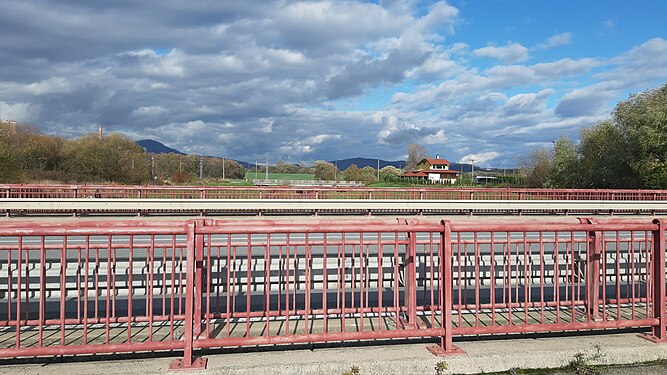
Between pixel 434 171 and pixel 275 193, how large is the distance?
108395 millimetres

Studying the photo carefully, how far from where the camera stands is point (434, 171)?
5103 inches

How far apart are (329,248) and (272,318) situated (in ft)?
12.5

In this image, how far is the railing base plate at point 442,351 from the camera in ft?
16.7

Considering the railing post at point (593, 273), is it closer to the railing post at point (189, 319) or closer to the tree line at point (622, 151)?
the railing post at point (189, 319)

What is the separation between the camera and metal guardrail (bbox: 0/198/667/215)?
800 inches

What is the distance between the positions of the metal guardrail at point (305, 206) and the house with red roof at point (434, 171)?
9847 cm

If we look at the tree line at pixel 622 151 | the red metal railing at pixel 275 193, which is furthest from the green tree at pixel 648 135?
the red metal railing at pixel 275 193

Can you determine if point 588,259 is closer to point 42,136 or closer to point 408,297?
point 408,297

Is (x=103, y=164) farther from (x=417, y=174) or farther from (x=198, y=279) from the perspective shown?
(x=417, y=174)

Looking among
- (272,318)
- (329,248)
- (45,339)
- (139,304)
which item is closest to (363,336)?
(272,318)

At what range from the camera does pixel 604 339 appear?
5633mm

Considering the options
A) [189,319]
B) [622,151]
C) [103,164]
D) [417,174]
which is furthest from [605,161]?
[417,174]

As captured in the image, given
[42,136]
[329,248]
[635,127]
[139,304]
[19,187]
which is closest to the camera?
[139,304]

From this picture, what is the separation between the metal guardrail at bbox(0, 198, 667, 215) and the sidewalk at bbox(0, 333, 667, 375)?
17.1 meters
